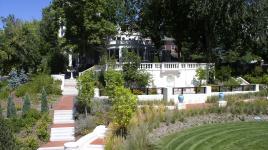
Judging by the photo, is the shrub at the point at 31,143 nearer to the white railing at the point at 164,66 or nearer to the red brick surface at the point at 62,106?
the red brick surface at the point at 62,106

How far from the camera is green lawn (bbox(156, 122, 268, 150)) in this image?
65.2 ft

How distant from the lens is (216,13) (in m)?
46.1

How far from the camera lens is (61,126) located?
81.7ft

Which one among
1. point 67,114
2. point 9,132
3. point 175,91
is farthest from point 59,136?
point 175,91

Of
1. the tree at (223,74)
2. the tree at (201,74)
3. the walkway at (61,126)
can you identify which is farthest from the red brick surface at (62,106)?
the tree at (223,74)

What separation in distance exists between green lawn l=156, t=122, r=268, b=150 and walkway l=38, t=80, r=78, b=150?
5.56 metres

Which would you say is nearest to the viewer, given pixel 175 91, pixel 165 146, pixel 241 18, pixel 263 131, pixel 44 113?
pixel 165 146

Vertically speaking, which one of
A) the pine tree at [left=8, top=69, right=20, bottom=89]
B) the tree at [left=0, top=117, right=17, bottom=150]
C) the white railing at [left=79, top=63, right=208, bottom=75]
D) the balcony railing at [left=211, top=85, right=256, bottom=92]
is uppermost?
the white railing at [left=79, top=63, right=208, bottom=75]

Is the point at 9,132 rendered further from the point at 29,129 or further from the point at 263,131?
the point at 263,131

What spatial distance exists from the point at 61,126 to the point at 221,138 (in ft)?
30.4

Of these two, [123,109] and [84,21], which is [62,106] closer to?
[123,109]

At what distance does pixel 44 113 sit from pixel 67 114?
1.45 metres

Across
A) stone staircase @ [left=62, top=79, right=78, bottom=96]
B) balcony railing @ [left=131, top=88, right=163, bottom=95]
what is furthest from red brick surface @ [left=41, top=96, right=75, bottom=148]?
balcony railing @ [left=131, top=88, right=163, bottom=95]

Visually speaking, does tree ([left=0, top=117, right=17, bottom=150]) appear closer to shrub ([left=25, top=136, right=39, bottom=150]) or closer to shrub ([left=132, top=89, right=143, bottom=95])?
shrub ([left=25, top=136, right=39, bottom=150])
